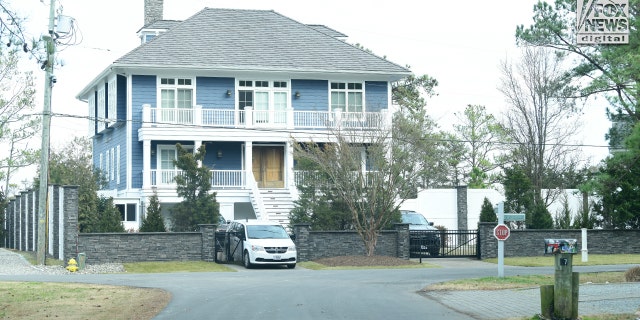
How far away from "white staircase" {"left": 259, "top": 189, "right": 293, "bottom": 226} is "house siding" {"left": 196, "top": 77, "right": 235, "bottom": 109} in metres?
4.75

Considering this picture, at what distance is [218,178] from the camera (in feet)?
145

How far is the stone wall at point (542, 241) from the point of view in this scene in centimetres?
3619

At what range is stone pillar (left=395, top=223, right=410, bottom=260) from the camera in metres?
35.0

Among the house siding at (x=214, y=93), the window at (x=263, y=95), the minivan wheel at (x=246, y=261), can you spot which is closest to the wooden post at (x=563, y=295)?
the minivan wheel at (x=246, y=261)

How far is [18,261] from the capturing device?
115ft

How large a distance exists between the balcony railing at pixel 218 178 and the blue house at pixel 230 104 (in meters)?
0.05

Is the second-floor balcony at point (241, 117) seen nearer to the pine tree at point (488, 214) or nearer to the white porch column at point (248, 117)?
the white porch column at point (248, 117)

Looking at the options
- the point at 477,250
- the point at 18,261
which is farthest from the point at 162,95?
the point at 477,250

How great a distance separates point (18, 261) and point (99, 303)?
17.6 m

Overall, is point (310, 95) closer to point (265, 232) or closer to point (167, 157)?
point (167, 157)

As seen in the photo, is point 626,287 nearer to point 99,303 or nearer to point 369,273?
point 369,273

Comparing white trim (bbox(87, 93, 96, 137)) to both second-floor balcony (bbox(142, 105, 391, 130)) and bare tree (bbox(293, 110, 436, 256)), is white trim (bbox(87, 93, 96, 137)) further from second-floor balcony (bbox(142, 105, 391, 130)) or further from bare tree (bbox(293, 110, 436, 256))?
bare tree (bbox(293, 110, 436, 256))

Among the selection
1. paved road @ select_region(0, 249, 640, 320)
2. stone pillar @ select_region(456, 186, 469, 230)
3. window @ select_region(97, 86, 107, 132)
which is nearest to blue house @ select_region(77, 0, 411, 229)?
window @ select_region(97, 86, 107, 132)

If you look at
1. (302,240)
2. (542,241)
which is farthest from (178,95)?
(542,241)
